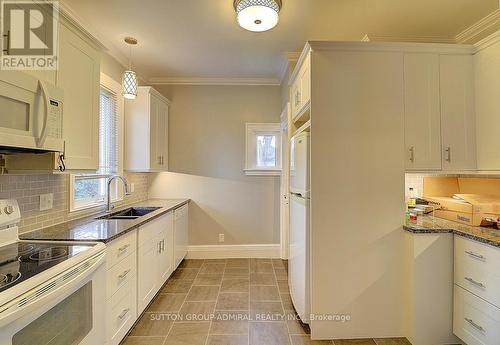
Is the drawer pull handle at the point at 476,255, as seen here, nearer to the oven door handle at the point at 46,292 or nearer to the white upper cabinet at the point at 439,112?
the white upper cabinet at the point at 439,112

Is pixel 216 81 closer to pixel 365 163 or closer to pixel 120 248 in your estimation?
pixel 365 163

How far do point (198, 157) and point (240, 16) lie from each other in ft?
7.60

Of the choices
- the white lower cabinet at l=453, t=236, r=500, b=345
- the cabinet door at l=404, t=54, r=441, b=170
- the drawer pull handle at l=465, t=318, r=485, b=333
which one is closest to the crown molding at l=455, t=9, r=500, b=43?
the cabinet door at l=404, t=54, r=441, b=170

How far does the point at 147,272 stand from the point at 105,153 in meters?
1.43

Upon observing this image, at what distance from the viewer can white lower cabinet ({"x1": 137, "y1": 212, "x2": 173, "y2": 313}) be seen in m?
2.27

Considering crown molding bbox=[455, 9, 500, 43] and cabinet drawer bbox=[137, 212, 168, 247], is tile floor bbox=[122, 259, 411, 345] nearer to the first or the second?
cabinet drawer bbox=[137, 212, 168, 247]

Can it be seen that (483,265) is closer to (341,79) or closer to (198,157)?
(341,79)

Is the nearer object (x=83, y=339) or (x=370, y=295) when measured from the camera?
(x=83, y=339)

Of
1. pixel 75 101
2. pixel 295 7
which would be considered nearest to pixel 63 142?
pixel 75 101

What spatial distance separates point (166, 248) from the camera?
2.95 m

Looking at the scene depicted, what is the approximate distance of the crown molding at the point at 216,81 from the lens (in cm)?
392

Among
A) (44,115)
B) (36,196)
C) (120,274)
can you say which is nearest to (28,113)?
(44,115)

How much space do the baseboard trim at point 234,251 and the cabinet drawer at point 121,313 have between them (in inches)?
70.1

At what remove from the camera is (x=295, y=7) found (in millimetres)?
2219
